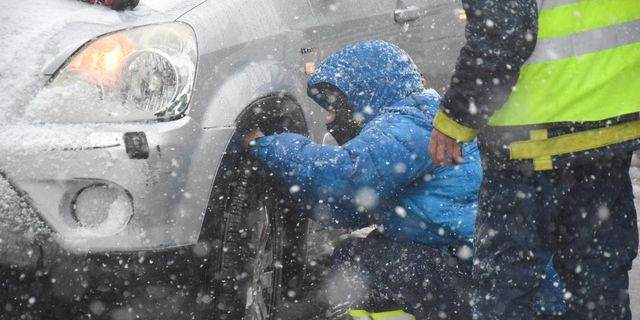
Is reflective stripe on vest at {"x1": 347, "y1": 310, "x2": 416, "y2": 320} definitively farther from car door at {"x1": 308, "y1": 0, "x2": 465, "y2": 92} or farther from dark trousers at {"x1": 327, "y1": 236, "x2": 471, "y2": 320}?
car door at {"x1": 308, "y1": 0, "x2": 465, "y2": 92}

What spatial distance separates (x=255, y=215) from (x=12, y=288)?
3.01 feet

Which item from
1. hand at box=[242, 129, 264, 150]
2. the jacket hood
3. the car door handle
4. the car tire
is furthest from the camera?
the car door handle

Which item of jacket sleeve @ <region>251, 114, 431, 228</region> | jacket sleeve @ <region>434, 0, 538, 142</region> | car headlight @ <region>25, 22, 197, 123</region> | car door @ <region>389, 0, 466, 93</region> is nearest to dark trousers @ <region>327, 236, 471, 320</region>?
jacket sleeve @ <region>251, 114, 431, 228</region>

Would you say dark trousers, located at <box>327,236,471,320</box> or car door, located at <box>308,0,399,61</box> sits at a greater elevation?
car door, located at <box>308,0,399,61</box>

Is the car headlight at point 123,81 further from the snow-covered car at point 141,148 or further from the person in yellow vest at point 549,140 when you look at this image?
the person in yellow vest at point 549,140

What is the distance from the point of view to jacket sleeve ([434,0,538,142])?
2.44m

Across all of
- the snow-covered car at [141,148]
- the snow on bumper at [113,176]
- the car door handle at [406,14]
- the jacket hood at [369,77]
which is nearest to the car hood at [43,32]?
the snow-covered car at [141,148]

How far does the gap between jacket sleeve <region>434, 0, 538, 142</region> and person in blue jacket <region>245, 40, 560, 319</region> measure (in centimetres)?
55

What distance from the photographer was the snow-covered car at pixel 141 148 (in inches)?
101

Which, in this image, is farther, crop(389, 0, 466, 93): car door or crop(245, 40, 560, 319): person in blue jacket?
crop(389, 0, 466, 93): car door

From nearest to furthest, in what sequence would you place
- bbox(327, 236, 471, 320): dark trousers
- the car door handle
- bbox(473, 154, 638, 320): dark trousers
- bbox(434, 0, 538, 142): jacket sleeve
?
1. bbox(434, 0, 538, 142): jacket sleeve
2. bbox(473, 154, 638, 320): dark trousers
3. bbox(327, 236, 471, 320): dark trousers
4. the car door handle

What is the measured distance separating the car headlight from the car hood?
4 centimetres

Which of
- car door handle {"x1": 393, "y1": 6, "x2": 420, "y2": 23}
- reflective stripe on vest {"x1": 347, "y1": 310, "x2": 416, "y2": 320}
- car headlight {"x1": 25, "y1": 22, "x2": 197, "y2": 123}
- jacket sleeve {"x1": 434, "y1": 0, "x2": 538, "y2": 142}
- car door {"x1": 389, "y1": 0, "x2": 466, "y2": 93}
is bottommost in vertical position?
reflective stripe on vest {"x1": 347, "y1": 310, "x2": 416, "y2": 320}

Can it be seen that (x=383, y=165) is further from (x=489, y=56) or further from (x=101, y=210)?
(x=101, y=210)
